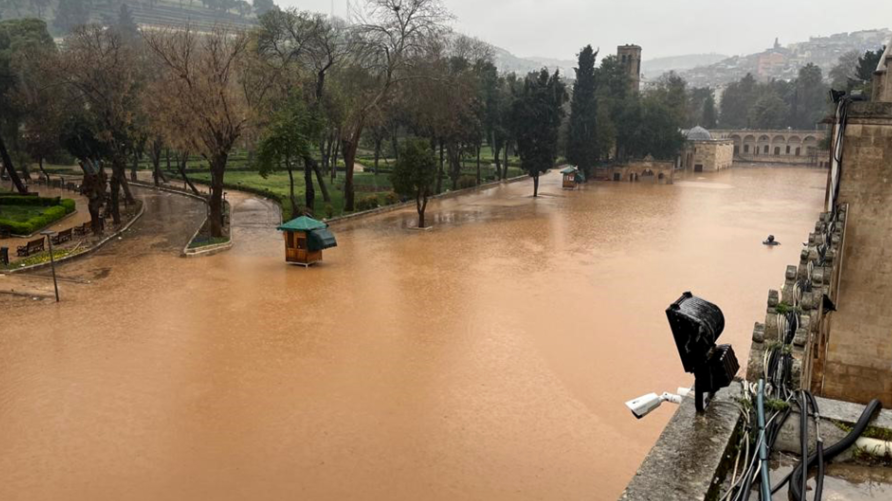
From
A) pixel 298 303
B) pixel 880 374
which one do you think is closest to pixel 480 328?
pixel 298 303

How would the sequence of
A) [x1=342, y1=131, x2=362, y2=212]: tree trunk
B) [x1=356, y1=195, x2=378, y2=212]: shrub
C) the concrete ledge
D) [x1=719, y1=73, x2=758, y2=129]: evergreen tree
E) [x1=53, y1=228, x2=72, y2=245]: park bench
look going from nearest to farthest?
the concrete ledge → [x1=53, y1=228, x2=72, y2=245]: park bench → [x1=342, y1=131, x2=362, y2=212]: tree trunk → [x1=356, y1=195, x2=378, y2=212]: shrub → [x1=719, y1=73, x2=758, y2=129]: evergreen tree

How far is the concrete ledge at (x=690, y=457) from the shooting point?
422 cm

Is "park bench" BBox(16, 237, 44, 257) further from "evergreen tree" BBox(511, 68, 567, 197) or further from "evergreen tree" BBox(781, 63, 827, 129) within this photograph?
"evergreen tree" BBox(781, 63, 827, 129)

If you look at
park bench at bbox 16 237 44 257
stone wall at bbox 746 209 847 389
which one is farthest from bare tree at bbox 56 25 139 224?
stone wall at bbox 746 209 847 389

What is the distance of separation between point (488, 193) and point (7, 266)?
115ft

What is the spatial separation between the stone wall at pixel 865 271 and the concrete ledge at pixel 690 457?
1160 centimetres

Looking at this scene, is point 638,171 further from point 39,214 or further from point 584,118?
point 39,214

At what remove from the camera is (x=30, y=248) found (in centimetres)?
2552

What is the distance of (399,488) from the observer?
982 centimetres

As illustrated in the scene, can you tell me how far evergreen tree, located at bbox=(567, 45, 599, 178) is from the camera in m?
59.8

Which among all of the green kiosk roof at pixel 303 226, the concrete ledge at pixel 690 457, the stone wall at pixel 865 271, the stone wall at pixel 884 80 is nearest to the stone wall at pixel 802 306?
the concrete ledge at pixel 690 457

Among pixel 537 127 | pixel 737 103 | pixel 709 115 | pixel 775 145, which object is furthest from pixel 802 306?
pixel 737 103

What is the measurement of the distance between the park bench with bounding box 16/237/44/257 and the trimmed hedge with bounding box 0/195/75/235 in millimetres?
4981

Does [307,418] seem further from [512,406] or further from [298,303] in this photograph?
[298,303]
